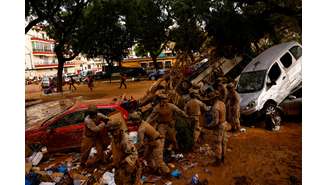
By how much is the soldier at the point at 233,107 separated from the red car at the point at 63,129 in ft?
8.20

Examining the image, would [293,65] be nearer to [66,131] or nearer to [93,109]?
[93,109]

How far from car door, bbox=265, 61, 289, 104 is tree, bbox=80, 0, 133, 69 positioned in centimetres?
359

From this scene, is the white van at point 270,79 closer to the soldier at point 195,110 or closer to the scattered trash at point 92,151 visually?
the soldier at point 195,110

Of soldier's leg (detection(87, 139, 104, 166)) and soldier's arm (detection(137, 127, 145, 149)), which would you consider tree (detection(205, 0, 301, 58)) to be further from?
soldier's leg (detection(87, 139, 104, 166))

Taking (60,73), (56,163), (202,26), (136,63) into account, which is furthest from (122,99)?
(202,26)

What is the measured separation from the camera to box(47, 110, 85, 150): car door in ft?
18.8

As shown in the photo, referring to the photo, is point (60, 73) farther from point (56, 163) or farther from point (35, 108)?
point (56, 163)

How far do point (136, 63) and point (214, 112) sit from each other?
220 centimetres

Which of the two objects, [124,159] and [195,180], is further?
[195,180]

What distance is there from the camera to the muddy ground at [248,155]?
461 cm

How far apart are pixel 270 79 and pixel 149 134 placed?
3.94 meters

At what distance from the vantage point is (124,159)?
3.57m

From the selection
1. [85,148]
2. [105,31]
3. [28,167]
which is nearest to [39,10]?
[105,31]

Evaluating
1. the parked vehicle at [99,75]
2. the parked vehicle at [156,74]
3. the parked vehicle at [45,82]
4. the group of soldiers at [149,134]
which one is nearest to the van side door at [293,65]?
the group of soldiers at [149,134]
